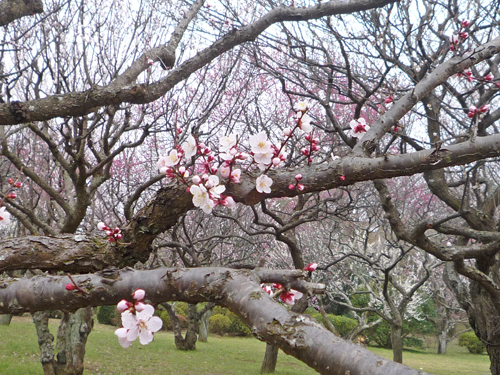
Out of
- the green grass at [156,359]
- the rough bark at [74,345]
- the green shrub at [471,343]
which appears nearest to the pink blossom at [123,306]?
the rough bark at [74,345]

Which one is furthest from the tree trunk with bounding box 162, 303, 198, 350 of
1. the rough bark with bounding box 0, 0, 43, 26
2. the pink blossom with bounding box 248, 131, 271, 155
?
the pink blossom with bounding box 248, 131, 271, 155

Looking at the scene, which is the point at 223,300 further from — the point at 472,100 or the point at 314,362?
the point at 472,100

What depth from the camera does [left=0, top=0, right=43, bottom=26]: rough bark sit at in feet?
9.14

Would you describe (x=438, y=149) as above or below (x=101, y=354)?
above

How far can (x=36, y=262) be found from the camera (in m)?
1.80

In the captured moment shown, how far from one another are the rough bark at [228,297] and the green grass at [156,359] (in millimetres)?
7033

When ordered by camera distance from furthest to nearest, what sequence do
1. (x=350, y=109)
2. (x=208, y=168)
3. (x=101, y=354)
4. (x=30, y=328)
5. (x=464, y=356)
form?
(x=464, y=356) < (x=30, y=328) < (x=101, y=354) < (x=350, y=109) < (x=208, y=168)

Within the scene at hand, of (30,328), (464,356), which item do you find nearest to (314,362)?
(30,328)

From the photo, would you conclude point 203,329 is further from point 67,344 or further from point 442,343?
point 442,343

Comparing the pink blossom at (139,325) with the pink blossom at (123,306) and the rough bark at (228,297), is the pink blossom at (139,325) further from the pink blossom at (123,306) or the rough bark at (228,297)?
the rough bark at (228,297)

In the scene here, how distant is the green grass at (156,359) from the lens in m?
8.13

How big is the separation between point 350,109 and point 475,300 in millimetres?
5201

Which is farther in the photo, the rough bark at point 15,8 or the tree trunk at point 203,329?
the tree trunk at point 203,329

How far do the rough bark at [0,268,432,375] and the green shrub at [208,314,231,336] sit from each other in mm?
16558
